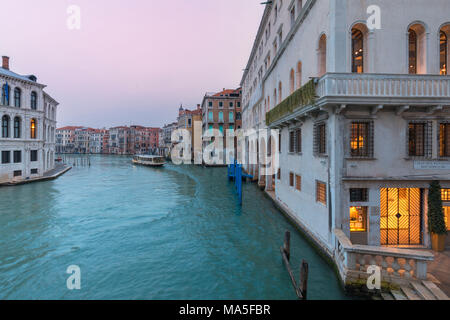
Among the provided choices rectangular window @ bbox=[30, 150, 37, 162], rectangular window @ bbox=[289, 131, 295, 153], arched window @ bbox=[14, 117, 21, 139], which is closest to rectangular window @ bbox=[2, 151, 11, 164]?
arched window @ bbox=[14, 117, 21, 139]

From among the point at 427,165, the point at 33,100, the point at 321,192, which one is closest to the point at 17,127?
the point at 33,100

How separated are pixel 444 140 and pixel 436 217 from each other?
2395mm

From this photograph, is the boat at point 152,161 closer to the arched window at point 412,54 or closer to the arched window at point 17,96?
the arched window at point 17,96

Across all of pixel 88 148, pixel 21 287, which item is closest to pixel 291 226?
pixel 21 287

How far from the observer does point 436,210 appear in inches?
289

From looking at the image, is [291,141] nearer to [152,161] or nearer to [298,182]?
[298,182]

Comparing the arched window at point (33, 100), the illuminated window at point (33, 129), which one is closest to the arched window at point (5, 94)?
the arched window at point (33, 100)

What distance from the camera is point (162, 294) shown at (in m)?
6.77

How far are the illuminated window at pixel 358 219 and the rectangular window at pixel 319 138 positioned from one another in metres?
2.15

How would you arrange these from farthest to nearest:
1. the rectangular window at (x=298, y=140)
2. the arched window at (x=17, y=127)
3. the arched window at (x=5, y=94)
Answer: the arched window at (x=17, y=127) → the arched window at (x=5, y=94) → the rectangular window at (x=298, y=140)

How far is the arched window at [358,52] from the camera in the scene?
762 centimetres

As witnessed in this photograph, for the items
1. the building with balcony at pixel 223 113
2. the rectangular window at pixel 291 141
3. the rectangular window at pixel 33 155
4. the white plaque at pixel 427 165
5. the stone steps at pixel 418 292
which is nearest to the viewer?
the stone steps at pixel 418 292
